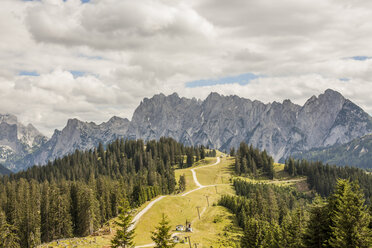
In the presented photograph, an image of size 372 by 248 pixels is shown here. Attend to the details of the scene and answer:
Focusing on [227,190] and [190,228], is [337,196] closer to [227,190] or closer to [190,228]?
[190,228]

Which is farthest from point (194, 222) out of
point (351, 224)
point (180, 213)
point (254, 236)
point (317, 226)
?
point (351, 224)

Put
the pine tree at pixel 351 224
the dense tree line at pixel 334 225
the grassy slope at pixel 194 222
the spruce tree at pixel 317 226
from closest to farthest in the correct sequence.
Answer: the pine tree at pixel 351 224
the dense tree line at pixel 334 225
the spruce tree at pixel 317 226
the grassy slope at pixel 194 222

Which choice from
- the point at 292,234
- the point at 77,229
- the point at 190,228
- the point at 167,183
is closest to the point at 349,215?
the point at 292,234

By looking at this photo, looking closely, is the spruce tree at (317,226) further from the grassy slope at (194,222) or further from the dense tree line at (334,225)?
the grassy slope at (194,222)

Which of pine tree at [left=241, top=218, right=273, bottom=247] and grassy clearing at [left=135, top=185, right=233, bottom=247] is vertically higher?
pine tree at [left=241, top=218, right=273, bottom=247]

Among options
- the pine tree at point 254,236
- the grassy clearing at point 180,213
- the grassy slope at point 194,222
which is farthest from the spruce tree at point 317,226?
the grassy clearing at point 180,213

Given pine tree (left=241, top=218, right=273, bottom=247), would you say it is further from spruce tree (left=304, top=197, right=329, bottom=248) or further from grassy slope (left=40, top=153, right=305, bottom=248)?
spruce tree (left=304, top=197, right=329, bottom=248)

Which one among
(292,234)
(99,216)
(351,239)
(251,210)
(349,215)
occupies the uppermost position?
(349,215)

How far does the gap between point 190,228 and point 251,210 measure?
1413 inches

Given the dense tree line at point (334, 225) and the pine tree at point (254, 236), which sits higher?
the dense tree line at point (334, 225)

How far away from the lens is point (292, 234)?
55750 mm

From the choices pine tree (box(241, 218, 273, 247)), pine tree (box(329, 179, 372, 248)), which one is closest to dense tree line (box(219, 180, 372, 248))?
pine tree (box(329, 179, 372, 248))

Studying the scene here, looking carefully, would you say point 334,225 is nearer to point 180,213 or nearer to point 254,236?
point 254,236

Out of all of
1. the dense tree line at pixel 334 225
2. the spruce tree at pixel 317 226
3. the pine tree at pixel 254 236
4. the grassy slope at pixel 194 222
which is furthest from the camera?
the grassy slope at pixel 194 222
